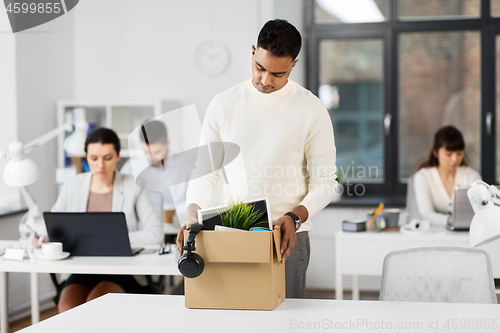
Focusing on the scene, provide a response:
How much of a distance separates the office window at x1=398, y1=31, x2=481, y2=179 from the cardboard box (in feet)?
→ 11.0

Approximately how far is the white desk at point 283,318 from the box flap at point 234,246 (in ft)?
0.51

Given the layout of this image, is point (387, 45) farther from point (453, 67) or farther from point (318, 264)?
point (318, 264)

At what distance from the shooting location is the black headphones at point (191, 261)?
1343mm

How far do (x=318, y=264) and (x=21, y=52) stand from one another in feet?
8.95

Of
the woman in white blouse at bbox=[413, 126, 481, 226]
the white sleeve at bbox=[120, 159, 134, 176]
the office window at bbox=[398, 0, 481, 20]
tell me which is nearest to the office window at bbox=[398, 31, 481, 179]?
the office window at bbox=[398, 0, 481, 20]

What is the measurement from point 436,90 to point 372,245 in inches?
82.1

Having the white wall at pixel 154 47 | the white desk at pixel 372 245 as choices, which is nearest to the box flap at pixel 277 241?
the white desk at pixel 372 245

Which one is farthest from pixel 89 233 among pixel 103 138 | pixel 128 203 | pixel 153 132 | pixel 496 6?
pixel 496 6

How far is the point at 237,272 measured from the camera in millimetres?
1398

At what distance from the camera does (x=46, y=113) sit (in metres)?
4.07

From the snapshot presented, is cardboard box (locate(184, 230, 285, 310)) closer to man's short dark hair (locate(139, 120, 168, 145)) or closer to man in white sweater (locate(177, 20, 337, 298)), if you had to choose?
man in white sweater (locate(177, 20, 337, 298))

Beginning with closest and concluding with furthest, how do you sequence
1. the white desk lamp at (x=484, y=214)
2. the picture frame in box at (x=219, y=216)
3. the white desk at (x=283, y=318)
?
the white desk lamp at (x=484, y=214) < the white desk at (x=283, y=318) < the picture frame in box at (x=219, y=216)

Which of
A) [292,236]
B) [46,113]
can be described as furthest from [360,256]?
[46,113]

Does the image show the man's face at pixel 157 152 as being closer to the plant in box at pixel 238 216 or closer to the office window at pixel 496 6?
the plant in box at pixel 238 216
